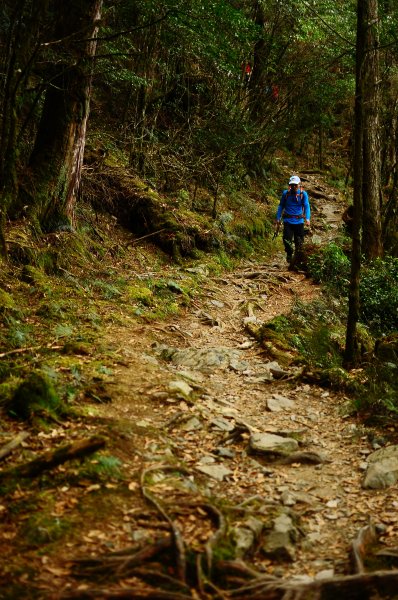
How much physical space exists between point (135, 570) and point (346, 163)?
2741 centimetres

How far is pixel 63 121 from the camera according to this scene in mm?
8602

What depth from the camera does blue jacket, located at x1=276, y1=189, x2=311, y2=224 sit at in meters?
12.8

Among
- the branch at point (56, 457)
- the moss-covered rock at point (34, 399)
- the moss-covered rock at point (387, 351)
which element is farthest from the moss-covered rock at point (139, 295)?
the branch at point (56, 457)

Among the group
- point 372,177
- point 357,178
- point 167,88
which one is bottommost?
point 357,178

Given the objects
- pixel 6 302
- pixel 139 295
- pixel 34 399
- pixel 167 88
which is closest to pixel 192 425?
pixel 34 399

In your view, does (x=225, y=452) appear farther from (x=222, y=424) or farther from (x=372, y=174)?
(x=372, y=174)

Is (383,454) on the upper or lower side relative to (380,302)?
lower

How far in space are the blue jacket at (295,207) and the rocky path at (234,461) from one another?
567 cm

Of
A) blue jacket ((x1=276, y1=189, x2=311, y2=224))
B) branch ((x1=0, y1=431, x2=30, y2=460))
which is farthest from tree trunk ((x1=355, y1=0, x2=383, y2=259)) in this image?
branch ((x1=0, y1=431, x2=30, y2=460))

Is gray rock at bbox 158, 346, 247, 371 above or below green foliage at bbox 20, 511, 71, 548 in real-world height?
above

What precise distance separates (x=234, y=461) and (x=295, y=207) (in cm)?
926

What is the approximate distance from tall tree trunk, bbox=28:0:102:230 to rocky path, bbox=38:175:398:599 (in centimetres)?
277

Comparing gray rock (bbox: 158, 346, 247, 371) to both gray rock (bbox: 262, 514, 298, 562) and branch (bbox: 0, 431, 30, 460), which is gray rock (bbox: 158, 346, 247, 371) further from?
gray rock (bbox: 262, 514, 298, 562)

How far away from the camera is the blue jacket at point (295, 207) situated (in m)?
12.8
